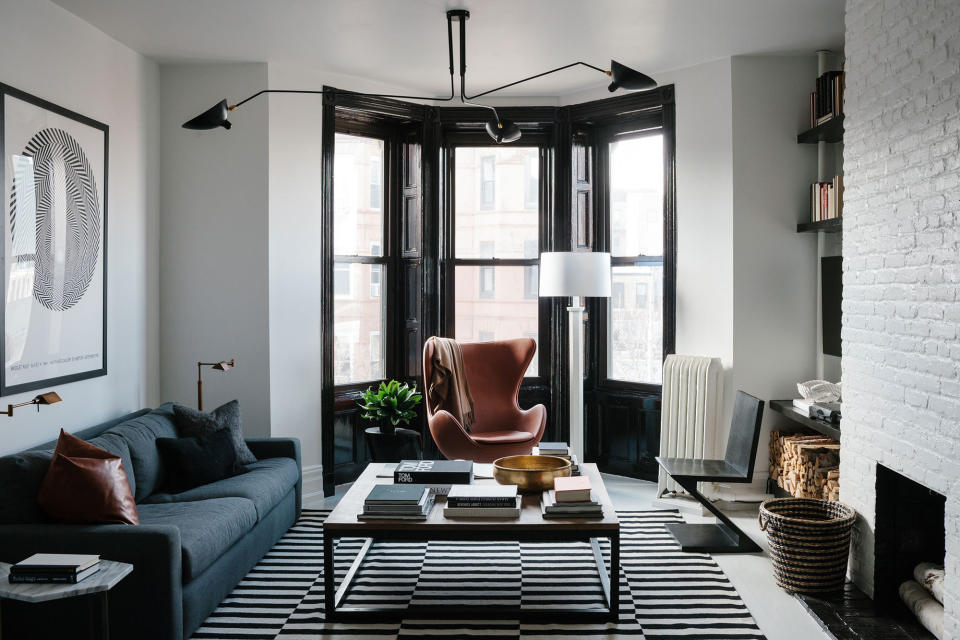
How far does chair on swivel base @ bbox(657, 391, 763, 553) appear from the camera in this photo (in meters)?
4.27

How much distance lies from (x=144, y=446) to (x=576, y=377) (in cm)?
273

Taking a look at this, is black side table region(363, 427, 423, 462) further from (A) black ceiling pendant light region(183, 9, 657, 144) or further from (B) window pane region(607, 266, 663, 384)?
(A) black ceiling pendant light region(183, 9, 657, 144)

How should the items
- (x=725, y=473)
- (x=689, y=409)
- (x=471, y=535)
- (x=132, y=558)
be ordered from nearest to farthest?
1. (x=132, y=558)
2. (x=471, y=535)
3. (x=725, y=473)
4. (x=689, y=409)

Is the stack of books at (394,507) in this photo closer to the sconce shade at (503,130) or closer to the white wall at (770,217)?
the sconce shade at (503,130)

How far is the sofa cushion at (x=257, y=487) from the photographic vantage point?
3850 mm

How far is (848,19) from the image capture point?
376 centimetres

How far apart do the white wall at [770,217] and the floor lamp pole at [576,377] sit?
100 cm

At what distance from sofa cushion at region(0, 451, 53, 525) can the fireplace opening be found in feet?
11.2

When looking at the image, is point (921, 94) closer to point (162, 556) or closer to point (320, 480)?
point (162, 556)

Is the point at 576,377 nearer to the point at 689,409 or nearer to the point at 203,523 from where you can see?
the point at 689,409

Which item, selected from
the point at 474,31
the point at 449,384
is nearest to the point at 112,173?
the point at 474,31

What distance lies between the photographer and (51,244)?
12.9 ft

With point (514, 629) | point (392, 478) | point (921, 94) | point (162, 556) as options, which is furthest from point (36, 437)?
point (921, 94)

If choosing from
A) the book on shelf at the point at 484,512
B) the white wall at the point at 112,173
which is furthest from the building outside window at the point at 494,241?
the book on shelf at the point at 484,512
